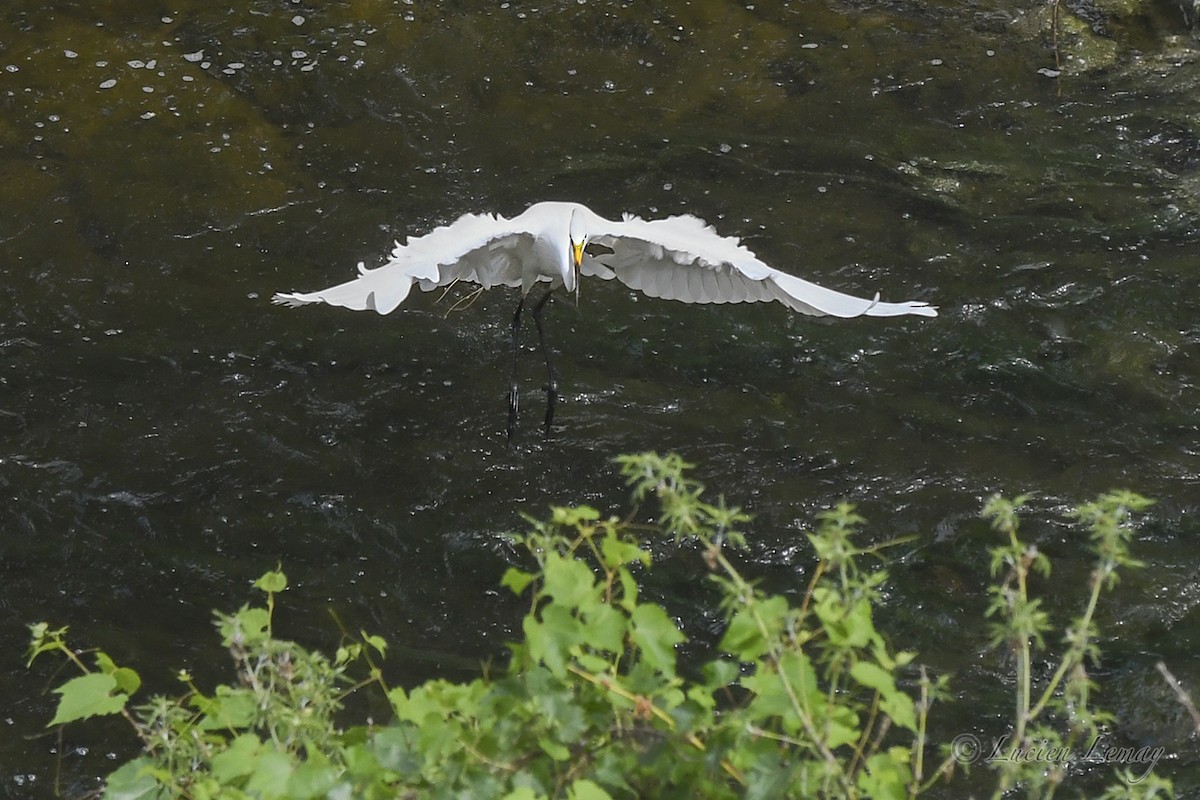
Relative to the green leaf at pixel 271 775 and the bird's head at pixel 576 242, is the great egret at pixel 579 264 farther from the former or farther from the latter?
the green leaf at pixel 271 775

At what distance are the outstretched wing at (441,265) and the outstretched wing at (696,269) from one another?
277 mm

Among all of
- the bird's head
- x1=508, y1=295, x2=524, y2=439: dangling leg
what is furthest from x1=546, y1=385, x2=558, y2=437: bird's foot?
the bird's head

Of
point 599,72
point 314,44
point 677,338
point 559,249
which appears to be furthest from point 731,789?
point 314,44

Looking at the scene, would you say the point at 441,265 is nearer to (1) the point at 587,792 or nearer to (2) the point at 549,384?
(2) the point at 549,384

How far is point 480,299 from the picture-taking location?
206 inches

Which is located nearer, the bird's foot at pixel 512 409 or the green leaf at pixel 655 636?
the green leaf at pixel 655 636

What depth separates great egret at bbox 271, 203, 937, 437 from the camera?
330 cm

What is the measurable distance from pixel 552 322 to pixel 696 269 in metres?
1.25

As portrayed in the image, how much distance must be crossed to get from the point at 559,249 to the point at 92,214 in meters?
2.48

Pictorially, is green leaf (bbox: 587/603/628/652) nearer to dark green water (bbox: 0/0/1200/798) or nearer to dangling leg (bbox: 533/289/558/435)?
dark green water (bbox: 0/0/1200/798)

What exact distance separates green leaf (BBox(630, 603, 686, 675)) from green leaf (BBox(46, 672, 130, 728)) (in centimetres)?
71

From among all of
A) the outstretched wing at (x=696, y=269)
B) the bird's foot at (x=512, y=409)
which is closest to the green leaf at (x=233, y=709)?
the outstretched wing at (x=696, y=269)

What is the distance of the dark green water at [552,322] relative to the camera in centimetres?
375

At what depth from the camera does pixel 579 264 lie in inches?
157
